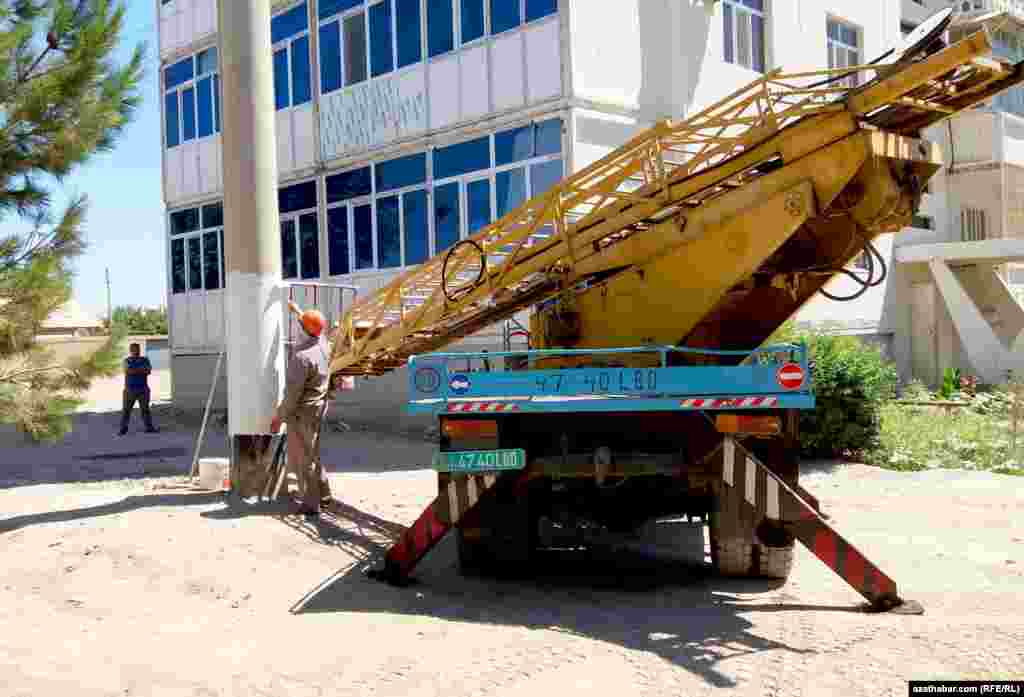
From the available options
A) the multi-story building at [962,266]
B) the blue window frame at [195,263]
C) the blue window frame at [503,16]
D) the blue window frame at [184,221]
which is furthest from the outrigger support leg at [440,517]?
the blue window frame at [184,221]

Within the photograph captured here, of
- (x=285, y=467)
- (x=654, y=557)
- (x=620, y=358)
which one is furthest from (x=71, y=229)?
(x=654, y=557)

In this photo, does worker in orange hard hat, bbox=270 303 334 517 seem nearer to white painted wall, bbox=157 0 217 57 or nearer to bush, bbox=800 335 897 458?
bush, bbox=800 335 897 458

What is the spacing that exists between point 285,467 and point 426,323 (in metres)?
1.92

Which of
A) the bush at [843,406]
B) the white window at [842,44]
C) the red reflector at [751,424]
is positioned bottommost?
the bush at [843,406]

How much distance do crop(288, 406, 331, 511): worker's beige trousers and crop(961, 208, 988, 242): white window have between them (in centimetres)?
1879

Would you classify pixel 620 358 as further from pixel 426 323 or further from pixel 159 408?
pixel 159 408

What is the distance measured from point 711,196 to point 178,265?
18.0 m

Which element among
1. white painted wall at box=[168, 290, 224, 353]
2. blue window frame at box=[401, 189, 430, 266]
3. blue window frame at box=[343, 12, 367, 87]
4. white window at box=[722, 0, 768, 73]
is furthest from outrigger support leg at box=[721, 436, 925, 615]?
white painted wall at box=[168, 290, 224, 353]

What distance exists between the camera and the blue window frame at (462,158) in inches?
607

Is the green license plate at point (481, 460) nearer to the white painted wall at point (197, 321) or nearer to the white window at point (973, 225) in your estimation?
the white painted wall at point (197, 321)

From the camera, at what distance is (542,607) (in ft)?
20.4

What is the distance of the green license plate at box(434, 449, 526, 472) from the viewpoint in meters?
6.31

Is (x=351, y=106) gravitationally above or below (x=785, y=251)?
above

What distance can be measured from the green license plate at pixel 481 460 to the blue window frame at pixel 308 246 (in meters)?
12.9
